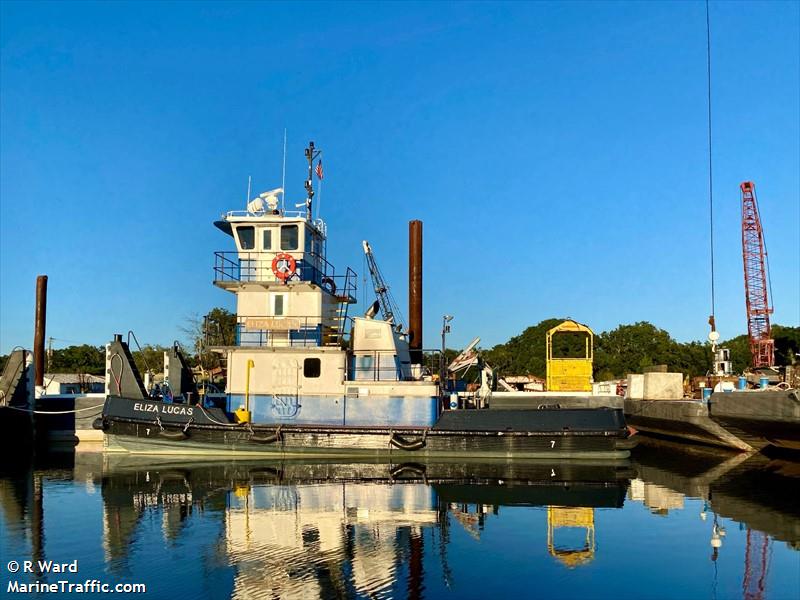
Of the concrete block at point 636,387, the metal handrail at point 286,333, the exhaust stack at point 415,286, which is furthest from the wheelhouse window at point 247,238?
the concrete block at point 636,387

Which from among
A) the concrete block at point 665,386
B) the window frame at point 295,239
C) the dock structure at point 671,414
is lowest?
the dock structure at point 671,414

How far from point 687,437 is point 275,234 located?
16.3 m

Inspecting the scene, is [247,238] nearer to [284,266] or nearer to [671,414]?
[284,266]

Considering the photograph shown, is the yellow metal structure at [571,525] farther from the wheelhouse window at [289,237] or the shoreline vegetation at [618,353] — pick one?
the shoreline vegetation at [618,353]

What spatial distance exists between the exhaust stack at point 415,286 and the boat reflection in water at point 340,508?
7535 mm

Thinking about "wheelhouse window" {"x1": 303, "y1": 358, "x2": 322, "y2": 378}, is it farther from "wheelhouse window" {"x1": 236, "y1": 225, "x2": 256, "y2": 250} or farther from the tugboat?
"wheelhouse window" {"x1": 236, "y1": 225, "x2": 256, "y2": 250}

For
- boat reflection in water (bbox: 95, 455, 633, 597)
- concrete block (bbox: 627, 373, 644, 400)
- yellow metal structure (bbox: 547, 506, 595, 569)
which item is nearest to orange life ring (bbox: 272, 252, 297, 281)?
boat reflection in water (bbox: 95, 455, 633, 597)

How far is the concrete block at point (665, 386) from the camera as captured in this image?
27.8m

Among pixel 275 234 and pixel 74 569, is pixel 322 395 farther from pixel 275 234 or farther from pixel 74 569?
pixel 74 569

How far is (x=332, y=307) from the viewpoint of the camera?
71.2 ft

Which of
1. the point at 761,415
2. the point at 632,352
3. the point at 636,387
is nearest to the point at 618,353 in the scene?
the point at 632,352

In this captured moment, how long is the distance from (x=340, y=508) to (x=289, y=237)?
31.9ft

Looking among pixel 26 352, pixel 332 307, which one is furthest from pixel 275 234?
pixel 26 352

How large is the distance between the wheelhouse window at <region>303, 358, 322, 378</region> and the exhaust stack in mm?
5981
